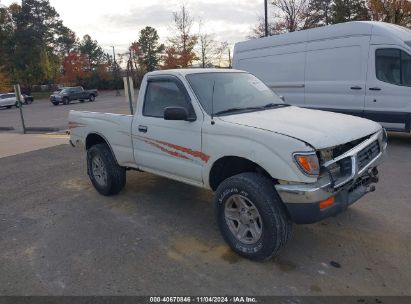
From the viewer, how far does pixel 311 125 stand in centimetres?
361

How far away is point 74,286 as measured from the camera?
3332 millimetres

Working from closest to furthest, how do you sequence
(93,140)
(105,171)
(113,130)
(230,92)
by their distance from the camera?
1. (230,92)
2. (113,130)
3. (105,171)
4. (93,140)

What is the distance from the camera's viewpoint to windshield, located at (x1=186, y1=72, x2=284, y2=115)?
4.23 m

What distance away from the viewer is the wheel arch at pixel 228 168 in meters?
3.83

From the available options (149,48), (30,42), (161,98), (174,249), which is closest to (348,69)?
(161,98)

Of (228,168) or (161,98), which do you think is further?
(161,98)

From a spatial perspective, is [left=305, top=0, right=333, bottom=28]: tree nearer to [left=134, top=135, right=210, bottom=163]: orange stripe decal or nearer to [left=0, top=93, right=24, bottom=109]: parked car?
[left=0, top=93, right=24, bottom=109]: parked car

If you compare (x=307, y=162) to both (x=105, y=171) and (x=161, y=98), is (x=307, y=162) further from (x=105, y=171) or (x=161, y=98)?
(x=105, y=171)

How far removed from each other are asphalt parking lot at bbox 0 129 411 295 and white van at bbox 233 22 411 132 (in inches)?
120

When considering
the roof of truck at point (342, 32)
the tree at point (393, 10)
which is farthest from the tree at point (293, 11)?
the roof of truck at point (342, 32)

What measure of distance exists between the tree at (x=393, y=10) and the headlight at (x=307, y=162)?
994 inches

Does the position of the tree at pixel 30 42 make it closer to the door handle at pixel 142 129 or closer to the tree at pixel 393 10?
the tree at pixel 393 10

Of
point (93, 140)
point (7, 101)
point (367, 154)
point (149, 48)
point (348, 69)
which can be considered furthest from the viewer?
point (149, 48)

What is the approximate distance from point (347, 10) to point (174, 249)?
35612 millimetres
